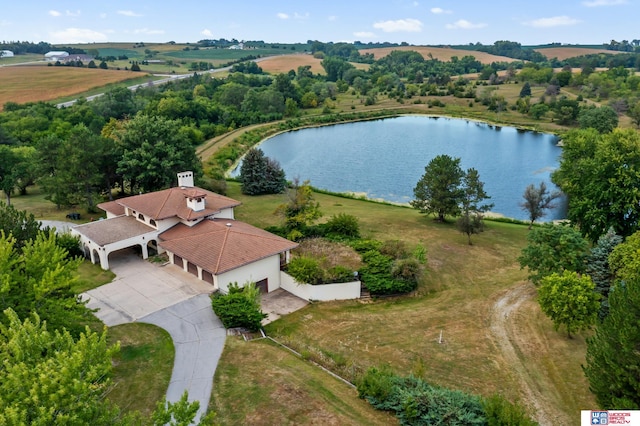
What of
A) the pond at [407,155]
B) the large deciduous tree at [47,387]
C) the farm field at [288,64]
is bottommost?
the pond at [407,155]

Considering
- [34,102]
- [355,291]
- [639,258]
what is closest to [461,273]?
[355,291]

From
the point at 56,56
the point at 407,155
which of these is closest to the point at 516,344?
the point at 407,155

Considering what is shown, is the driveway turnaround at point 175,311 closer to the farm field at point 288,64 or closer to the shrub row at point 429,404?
the shrub row at point 429,404

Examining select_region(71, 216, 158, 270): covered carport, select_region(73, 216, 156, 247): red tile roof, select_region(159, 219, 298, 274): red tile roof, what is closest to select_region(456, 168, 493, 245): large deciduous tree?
select_region(159, 219, 298, 274): red tile roof

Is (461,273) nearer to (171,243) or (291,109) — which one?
(171,243)

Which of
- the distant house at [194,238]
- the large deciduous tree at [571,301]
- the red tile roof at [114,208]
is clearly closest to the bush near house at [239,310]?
the distant house at [194,238]

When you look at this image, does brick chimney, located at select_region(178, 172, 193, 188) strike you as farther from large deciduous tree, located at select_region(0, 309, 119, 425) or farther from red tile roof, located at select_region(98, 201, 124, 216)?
large deciduous tree, located at select_region(0, 309, 119, 425)
